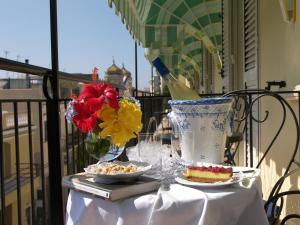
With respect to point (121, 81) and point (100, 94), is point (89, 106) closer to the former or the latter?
point (100, 94)

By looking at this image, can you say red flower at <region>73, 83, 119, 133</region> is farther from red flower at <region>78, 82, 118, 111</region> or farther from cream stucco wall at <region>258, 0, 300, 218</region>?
cream stucco wall at <region>258, 0, 300, 218</region>

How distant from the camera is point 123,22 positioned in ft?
18.8

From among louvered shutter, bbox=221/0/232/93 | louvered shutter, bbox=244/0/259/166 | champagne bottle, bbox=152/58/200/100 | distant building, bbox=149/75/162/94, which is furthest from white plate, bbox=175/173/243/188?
distant building, bbox=149/75/162/94

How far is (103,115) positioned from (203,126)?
38cm

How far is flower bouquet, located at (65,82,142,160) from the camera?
115cm

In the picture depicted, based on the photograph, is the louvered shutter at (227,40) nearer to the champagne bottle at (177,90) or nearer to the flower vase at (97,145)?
the champagne bottle at (177,90)

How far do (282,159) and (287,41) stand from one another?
93cm

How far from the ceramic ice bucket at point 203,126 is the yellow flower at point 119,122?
8.3 inches

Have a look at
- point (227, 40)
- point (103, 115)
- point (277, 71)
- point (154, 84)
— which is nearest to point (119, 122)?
point (103, 115)

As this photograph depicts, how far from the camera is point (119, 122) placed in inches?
46.4

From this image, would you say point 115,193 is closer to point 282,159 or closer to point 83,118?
point 83,118

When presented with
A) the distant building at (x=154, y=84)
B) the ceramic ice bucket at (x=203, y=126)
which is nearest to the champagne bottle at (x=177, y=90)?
the ceramic ice bucket at (x=203, y=126)

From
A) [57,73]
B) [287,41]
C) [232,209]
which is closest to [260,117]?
[287,41]

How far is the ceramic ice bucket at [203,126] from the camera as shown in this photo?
1293 millimetres
